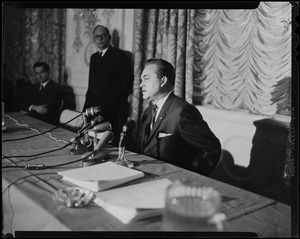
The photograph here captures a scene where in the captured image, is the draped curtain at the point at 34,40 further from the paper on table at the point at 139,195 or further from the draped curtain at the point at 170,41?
the paper on table at the point at 139,195

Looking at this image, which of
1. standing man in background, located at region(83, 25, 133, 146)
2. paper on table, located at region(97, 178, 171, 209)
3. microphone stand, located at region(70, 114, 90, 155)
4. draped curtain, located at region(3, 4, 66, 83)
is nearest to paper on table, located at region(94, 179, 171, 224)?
paper on table, located at region(97, 178, 171, 209)

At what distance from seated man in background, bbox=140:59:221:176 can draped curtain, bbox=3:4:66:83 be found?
1.41 meters

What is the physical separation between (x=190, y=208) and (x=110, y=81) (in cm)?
164

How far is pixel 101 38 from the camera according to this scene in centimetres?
235

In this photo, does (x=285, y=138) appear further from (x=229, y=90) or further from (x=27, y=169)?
(x=27, y=169)

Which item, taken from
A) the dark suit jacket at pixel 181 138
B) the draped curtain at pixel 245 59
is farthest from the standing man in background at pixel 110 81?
the dark suit jacket at pixel 181 138

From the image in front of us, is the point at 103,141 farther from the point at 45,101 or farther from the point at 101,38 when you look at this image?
the point at 45,101

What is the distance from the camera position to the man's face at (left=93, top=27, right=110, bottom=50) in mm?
2299

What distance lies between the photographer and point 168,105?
1604mm

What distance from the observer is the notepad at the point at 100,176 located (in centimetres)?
89

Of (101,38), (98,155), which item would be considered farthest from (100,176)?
(101,38)

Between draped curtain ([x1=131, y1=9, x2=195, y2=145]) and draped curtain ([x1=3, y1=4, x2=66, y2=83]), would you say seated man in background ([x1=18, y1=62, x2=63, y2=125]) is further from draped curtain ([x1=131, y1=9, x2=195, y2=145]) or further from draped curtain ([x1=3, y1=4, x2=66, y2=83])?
draped curtain ([x1=131, y1=9, x2=195, y2=145])

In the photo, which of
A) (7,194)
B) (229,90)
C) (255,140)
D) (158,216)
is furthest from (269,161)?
(7,194)

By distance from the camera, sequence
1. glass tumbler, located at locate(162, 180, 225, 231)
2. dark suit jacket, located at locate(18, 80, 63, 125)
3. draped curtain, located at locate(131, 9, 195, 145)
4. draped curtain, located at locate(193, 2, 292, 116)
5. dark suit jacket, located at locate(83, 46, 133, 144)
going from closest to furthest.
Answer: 1. glass tumbler, located at locate(162, 180, 225, 231)
2. draped curtain, located at locate(193, 2, 292, 116)
3. draped curtain, located at locate(131, 9, 195, 145)
4. dark suit jacket, located at locate(83, 46, 133, 144)
5. dark suit jacket, located at locate(18, 80, 63, 125)
